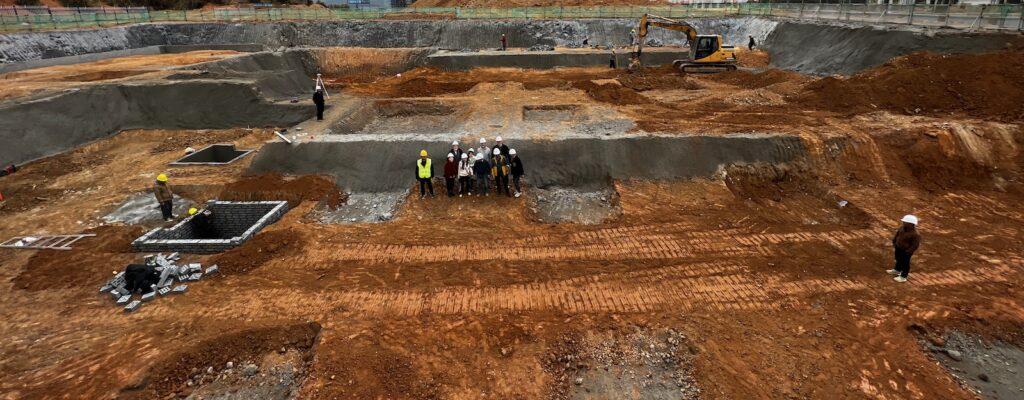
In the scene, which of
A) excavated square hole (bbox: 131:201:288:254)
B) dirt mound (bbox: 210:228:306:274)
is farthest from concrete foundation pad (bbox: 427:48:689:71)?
dirt mound (bbox: 210:228:306:274)

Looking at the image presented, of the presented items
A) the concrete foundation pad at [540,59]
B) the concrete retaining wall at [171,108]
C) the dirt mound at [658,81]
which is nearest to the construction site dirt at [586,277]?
the concrete retaining wall at [171,108]

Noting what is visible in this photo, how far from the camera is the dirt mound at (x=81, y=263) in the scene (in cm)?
880

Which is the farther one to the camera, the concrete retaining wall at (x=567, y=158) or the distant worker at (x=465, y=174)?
the concrete retaining wall at (x=567, y=158)

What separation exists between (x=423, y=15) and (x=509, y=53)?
1316 centimetres

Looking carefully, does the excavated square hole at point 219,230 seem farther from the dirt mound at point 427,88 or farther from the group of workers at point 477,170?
the dirt mound at point 427,88

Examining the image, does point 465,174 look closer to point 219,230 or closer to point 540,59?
point 219,230

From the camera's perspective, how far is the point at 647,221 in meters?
10.7

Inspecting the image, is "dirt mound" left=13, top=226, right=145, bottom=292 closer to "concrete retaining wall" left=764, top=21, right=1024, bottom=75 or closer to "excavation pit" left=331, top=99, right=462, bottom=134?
"excavation pit" left=331, top=99, right=462, bottom=134

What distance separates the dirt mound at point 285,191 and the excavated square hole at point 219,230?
27.9 inches

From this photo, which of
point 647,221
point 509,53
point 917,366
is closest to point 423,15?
point 509,53

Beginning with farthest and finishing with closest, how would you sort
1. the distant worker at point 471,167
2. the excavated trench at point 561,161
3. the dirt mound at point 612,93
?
the dirt mound at point 612,93 → the excavated trench at point 561,161 → the distant worker at point 471,167

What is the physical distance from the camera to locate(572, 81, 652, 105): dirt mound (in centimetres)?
1917

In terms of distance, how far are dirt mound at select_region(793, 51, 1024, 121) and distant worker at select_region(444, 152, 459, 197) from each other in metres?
12.7

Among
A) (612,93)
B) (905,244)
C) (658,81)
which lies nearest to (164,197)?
(905,244)
